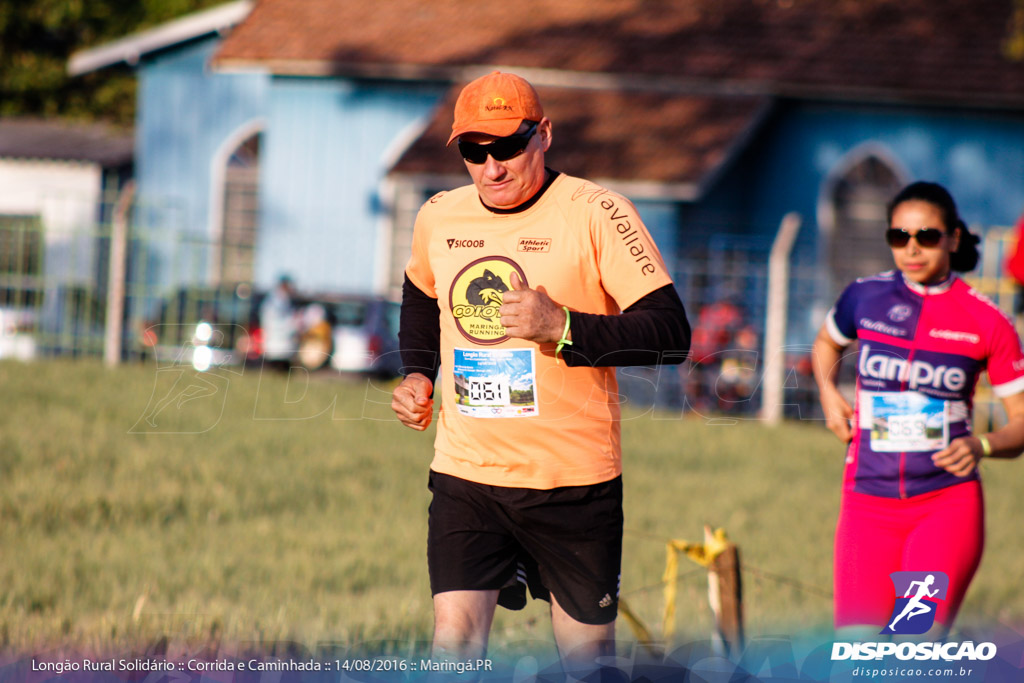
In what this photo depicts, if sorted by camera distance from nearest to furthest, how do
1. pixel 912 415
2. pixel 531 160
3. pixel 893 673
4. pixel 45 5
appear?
pixel 531 160
pixel 893 673
pixel 912 415
pixel 45 5

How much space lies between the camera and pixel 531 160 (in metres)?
4.00

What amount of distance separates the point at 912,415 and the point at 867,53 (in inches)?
744

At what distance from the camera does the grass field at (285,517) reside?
6.45m

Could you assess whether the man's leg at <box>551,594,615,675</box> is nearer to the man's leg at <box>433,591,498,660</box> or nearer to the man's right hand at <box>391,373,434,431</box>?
the man's leg at <box>433,591,498,660</box>

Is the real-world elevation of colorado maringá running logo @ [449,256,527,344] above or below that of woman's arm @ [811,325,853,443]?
above

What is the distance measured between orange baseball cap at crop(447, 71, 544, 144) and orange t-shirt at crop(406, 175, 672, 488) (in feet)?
0.82

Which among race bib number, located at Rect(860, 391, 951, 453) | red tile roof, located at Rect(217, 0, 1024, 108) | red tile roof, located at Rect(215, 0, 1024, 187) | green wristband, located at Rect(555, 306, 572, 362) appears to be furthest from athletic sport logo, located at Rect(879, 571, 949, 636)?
red tile roof, located at Rect(217, 0, 1024, 108)

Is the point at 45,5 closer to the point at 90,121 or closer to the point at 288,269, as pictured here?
the point at 90,121

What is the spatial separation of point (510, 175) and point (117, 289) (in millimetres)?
13594

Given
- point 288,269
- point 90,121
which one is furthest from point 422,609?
point 90,121

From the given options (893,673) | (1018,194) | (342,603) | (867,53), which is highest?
(867,53)

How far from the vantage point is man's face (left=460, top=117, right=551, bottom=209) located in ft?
13.0

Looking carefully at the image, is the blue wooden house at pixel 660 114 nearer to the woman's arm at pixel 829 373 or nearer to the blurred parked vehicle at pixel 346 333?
the blurred parked vehicle at pixel 346 333

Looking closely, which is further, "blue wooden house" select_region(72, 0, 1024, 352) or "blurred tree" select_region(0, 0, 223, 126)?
"blurred tree" select_region(0, 0, 223, 126)
